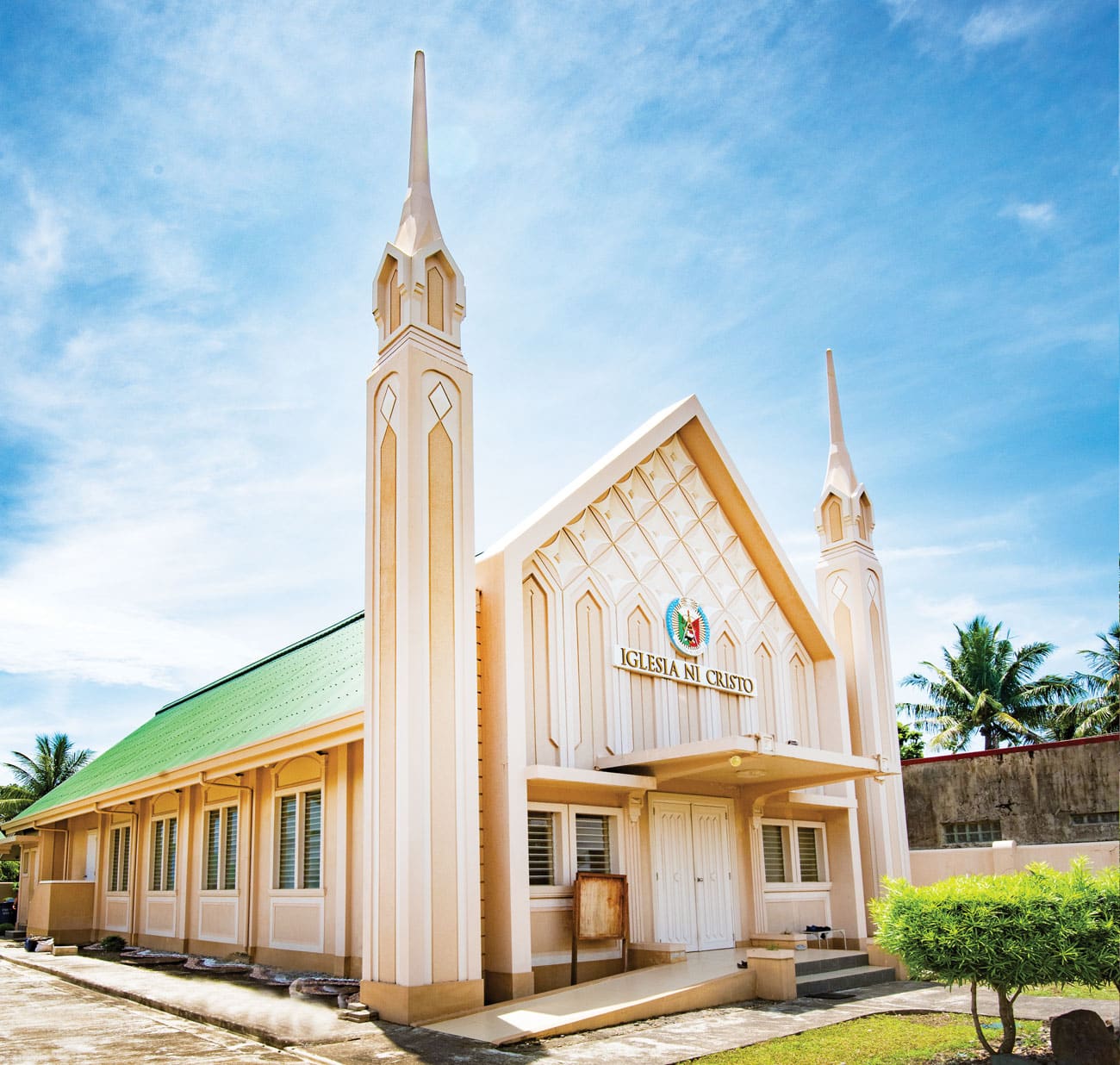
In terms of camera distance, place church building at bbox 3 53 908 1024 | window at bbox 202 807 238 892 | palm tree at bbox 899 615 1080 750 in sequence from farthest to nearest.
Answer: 1. palm tree at bbox 899 615 1080 750
2. window at bbox 202 807 238 892
3. church building at bbox 3 53 908 1024

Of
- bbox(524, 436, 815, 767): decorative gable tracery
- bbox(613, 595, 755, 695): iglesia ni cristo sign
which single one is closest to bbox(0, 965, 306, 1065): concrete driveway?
bbox(524, 436, 815, 767): decorative gable tracery

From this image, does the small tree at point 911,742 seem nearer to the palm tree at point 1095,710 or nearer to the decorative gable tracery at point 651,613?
the palm tree at point 1095,710

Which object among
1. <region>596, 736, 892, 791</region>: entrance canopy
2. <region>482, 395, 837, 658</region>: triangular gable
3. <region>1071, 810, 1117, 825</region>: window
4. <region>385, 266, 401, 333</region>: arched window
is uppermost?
<region>385, 266, 401, 333</region>: arched window

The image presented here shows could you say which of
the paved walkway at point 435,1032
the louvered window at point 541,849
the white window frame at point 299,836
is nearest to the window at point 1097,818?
the paved walkway at point 435,1032

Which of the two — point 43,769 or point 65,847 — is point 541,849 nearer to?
point 65,847

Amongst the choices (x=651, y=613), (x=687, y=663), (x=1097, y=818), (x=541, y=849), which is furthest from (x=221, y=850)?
(x=1097, y=818)

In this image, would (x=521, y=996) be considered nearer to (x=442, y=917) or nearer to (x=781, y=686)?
(x=442, y=917)

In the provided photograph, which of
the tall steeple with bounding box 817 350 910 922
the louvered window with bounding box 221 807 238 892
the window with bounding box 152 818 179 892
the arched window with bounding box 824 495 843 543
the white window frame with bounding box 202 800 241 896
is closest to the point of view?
the white window frame with bounding box 202 800 241 896

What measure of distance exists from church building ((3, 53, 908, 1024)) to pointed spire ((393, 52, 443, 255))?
0.04 m

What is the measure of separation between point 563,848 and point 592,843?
2.09 feet

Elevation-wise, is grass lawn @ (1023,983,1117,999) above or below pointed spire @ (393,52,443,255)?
below

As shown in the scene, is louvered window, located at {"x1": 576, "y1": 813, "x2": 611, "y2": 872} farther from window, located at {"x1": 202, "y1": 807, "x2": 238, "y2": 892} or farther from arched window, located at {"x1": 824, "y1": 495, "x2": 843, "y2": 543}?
arched window, located at {"x1": 824, "y1": 495, "x2": 843, "y2": 543}

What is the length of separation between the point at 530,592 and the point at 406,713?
3.47 m

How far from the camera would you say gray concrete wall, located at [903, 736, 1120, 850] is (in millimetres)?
22500
